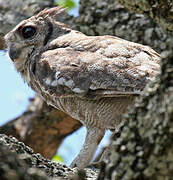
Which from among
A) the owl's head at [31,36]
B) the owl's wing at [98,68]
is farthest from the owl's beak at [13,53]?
the owl's wing at [98,68]

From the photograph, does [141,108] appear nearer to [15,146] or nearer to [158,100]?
[158,100]

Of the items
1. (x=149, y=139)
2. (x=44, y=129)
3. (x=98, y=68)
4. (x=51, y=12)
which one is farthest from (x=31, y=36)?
(x=149, y=139)

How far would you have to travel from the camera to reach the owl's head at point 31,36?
743cm

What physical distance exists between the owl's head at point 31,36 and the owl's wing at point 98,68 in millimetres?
641

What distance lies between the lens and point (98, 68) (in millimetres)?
6086

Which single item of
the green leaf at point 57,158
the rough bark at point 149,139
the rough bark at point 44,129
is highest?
the rough bark at point 149,139

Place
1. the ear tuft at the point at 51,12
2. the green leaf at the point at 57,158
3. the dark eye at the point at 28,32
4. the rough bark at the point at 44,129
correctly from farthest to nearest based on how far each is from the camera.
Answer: the green leaf at the point at 57,158 → the rough bark at the point at 44,129 → the ear tuft at the point at 51,12 → the dark eye at the point at 28,32

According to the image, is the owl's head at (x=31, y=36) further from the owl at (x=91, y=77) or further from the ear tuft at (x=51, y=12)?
the owl at (x=91, y=77)

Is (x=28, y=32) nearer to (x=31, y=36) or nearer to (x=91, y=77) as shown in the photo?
(x=31, y=36)

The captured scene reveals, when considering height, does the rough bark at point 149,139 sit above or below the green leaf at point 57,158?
above

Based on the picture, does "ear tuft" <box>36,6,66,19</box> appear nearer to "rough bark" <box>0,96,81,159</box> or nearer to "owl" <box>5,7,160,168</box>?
"owl" <box>5,7,160,168</box>

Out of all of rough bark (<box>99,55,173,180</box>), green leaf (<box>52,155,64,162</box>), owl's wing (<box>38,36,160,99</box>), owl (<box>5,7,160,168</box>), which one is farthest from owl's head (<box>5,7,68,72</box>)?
rough bark (<box>99,55,173,180</box>)

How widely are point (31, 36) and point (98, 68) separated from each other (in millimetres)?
1878

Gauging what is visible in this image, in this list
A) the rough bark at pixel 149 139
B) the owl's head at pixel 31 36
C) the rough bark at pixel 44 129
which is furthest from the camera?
the rough bark at pixel 44 129
